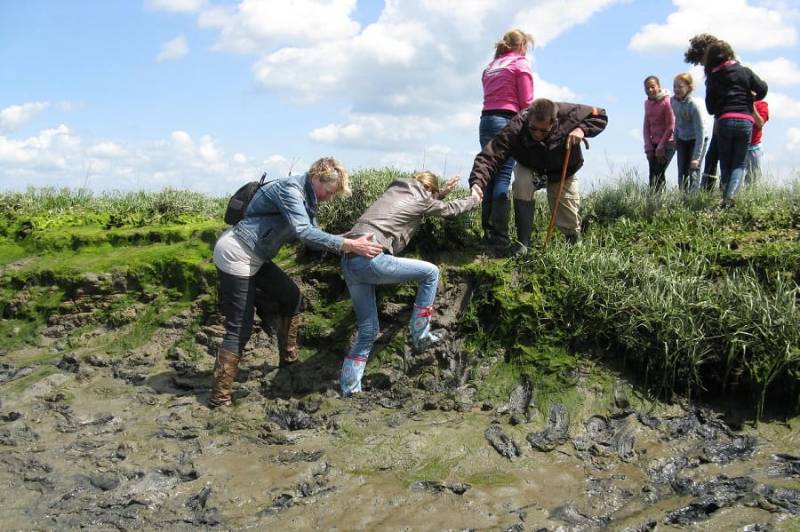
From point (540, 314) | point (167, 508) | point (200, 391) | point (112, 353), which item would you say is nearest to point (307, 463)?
point (167, 508)

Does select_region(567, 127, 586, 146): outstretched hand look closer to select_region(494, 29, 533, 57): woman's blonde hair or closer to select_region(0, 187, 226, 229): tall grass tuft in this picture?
select_region(494, 29, 533, 57): woman's blonde hair

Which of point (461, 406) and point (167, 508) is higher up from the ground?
point (461, 406)

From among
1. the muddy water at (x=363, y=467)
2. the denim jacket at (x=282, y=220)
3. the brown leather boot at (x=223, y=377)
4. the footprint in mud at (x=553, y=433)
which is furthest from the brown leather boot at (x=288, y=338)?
the footprint in mud at (x=553, y=433)

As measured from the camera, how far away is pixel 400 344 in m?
6.70

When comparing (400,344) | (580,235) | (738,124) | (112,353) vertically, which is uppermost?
(738,124)

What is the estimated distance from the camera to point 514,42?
7.29 m

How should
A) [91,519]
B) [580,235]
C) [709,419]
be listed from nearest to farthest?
[91,519] < [709,419] < [580,235]

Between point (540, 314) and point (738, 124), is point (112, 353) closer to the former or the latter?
point (540, 314)

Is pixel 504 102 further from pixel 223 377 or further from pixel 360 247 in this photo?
pixel 223 377

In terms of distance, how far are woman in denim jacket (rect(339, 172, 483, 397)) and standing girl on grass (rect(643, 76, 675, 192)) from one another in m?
3.92

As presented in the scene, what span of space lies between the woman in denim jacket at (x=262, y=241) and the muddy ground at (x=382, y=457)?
0.55 metres

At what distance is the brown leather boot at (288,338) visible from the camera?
6.83m

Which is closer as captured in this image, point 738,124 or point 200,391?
point 200,391

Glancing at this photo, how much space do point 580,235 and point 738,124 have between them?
2.49 m
